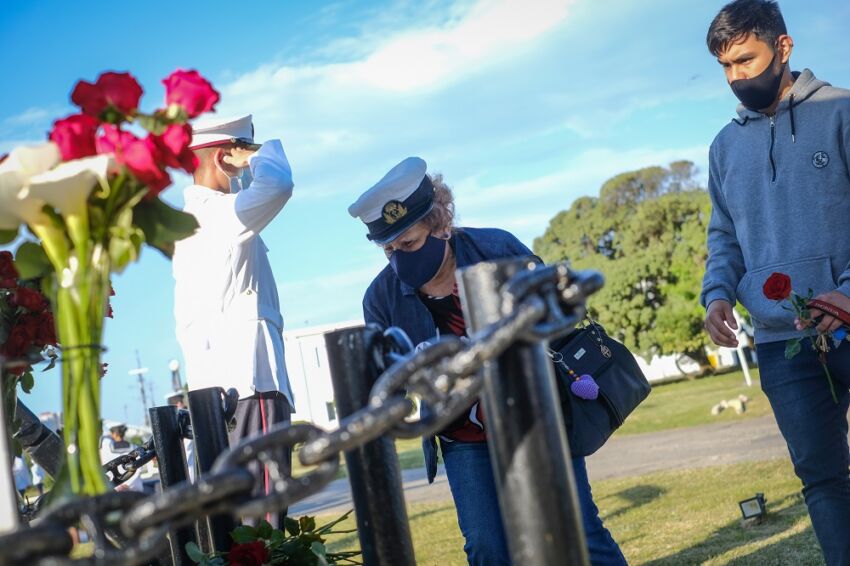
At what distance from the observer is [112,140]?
1.68 metres

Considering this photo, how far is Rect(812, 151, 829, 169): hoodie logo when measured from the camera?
3.80 m

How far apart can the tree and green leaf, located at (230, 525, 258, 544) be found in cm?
3834

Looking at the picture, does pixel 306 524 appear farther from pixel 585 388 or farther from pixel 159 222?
pixel 159 222

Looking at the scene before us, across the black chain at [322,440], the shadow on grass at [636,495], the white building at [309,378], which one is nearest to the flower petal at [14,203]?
the black chain at [322,440]

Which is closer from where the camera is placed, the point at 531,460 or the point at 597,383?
the point at 531,460

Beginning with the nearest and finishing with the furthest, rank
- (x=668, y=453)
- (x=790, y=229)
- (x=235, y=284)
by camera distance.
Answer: (x=790, y=229) → (x=235, y=284) → (x=668, y=453)

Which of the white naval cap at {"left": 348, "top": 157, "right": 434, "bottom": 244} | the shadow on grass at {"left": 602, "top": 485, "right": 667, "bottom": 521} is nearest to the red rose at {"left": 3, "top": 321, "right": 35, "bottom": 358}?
the white naval cap at {"left": 348, "top": 157, "right": 434, "bottom": 244}

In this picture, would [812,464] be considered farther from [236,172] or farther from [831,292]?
[236,172]

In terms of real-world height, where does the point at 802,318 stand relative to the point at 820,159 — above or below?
below

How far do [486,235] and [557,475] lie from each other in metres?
2.58

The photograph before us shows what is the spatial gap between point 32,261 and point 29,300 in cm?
120

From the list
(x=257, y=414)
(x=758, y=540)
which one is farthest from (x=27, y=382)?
(x=758, y=540)

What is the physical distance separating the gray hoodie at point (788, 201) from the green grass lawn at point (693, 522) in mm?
1908

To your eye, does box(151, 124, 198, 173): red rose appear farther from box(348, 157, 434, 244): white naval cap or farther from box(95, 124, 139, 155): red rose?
box(348, 157, 434, 244): white naval cap
